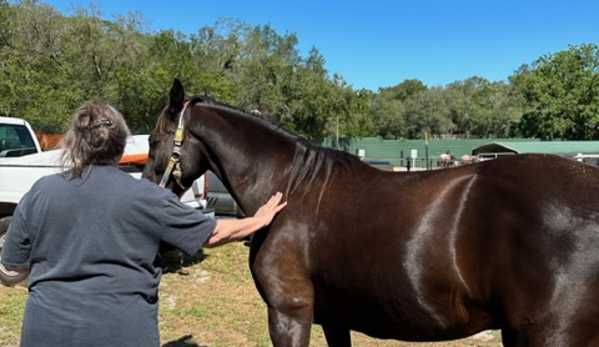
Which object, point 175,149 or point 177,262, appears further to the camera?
point 177,262

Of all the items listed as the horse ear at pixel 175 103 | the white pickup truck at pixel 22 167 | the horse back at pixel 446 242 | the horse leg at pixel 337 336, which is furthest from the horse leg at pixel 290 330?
the white pickup truck at pixel 22 167

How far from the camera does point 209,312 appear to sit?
547 centimetres

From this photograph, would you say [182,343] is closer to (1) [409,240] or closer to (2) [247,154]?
(2) [247,154]

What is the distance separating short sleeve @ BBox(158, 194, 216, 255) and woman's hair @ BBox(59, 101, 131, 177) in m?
0.31

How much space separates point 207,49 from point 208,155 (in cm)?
4095

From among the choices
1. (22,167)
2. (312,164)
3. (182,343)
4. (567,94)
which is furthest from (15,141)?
(567,94)

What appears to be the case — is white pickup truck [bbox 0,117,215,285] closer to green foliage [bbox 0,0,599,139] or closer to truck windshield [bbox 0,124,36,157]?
truck windshield [bbox 0,124,36,157]

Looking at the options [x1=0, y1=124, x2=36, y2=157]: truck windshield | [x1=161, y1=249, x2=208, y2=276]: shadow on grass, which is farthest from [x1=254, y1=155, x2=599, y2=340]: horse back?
[x1=0, y1=124, x2=36, y2=157]: truck windshield

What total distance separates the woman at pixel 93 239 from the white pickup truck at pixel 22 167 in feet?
13.3

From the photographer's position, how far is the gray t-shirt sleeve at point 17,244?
6.07ft

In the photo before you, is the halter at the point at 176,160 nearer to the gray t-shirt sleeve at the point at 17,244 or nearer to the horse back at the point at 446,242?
the horse back at the point at 446,242

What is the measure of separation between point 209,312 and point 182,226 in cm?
392

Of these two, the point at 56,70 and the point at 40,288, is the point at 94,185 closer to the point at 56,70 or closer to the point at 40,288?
the point at 40,288

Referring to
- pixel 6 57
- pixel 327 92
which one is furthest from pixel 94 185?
pixel 327 92
